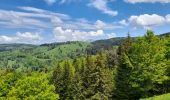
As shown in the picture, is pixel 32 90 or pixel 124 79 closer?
pixel 124 79

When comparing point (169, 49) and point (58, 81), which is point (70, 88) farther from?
point (169, 49)

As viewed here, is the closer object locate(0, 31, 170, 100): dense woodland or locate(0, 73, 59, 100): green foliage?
locate(0, 31, 170, 100): dense woodland

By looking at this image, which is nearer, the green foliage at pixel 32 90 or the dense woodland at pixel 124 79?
the dense woodland at pixel 124 79

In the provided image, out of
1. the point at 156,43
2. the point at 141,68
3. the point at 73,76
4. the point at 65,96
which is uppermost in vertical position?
the point at 156,43

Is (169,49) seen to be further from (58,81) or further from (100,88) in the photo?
(58,81)

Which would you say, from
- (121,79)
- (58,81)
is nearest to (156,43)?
(121,79)

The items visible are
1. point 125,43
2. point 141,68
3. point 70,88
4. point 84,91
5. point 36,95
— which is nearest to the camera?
point 141,68

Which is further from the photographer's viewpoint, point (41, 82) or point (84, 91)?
point (84, 91)

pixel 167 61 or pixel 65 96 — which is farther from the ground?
pixel 167 61

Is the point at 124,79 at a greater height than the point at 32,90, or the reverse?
the point at 124,79

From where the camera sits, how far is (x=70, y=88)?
96938mm

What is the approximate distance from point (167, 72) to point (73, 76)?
44.9m

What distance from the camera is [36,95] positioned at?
6569 centimetres

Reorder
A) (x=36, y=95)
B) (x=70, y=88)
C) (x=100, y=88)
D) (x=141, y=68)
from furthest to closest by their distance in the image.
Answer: (x=70, y=88), (x=100, y=88), (x=36, y=95), (x=141, y=68)
